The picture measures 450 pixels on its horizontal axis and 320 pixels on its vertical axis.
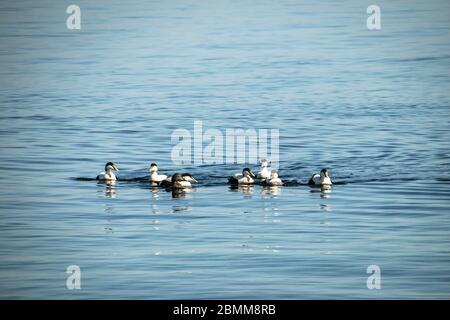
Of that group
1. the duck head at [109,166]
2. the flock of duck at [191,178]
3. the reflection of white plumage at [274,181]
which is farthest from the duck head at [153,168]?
the reflection of white plumage at [274,181]

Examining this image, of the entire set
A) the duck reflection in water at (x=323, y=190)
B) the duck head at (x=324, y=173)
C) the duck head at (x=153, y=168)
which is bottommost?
the duck reflection in water at (x=323, y=190)

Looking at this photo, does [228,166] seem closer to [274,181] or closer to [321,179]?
[274,181]

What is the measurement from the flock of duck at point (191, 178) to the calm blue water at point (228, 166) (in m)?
0.37

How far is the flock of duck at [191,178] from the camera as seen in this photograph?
33125mm

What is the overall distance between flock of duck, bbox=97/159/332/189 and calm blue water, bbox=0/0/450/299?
1.21 feet

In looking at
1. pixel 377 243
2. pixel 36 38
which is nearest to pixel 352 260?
pixel 377 243

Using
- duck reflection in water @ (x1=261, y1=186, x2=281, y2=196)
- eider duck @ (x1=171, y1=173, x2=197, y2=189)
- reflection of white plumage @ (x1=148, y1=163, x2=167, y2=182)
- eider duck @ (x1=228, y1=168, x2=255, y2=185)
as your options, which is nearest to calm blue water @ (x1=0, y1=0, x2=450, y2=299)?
duck reflection in water @ (x1=261, y1=186, x2=281, y2=196)

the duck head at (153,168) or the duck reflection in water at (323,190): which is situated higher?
the duck head at (153,168)

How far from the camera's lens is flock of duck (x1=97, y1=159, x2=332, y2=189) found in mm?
33125

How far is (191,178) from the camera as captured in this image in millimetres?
33688

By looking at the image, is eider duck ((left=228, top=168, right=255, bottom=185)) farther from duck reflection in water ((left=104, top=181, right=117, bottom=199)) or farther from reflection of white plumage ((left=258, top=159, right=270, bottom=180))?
Answer: duck reflection in water ((left=104, top=181, right=117, bottom=199))

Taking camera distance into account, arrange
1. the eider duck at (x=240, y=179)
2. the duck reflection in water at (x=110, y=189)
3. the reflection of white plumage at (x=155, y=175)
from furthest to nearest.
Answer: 1. the reflection of white plumage at (x=155, y=175)
2. the eider duck at (x=240, y=179)
3. the duck reflection in water at (x=110, y=189)

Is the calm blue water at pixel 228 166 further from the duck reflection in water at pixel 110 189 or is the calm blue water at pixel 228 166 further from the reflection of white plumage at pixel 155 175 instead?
the reflection of white plumage at pixel 155 175
